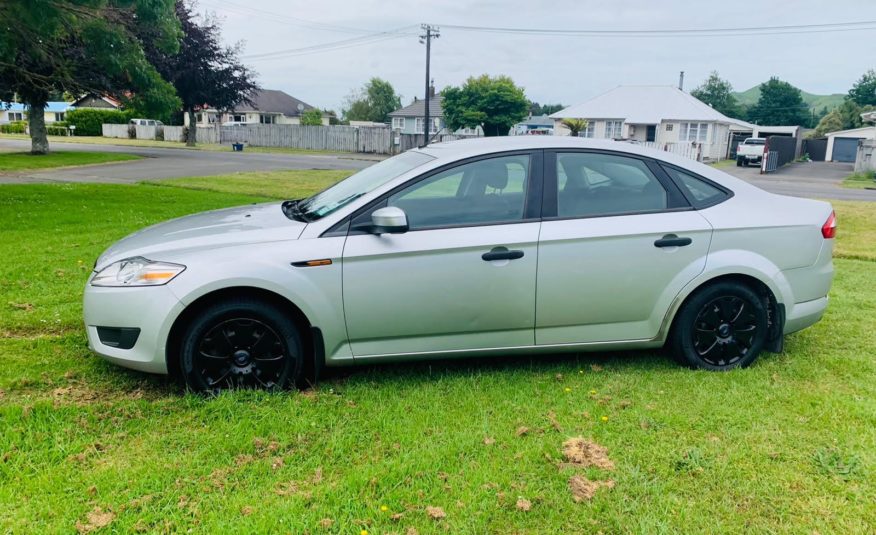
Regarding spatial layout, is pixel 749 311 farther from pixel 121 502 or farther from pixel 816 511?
pixel 121 502

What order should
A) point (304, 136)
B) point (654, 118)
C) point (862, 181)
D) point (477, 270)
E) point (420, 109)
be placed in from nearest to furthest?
point (477, 270), point (862, 181), point (304, 136), point (654, 118), point (420, 109)

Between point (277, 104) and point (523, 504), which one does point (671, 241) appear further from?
point (277, 104)

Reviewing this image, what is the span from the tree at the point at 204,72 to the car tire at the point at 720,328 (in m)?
34.1

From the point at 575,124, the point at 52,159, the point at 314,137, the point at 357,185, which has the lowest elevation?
the point at 52,159

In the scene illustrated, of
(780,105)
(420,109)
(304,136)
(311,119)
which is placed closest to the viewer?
(304,136)

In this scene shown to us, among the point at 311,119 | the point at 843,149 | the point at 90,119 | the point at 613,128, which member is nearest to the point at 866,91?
the point at 843,149

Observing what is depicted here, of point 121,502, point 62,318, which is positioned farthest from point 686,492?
point 62,318

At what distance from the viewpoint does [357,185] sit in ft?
15.3

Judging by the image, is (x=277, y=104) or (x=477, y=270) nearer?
(x=477, y=270)

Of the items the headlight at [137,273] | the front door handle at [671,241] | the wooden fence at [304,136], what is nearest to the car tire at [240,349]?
the headlight at [137,273]

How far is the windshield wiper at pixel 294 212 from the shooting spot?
14.1 feet

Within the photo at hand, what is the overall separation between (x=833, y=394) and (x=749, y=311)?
0.71 m

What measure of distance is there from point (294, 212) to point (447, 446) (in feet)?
6.68

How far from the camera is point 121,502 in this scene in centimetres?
291
